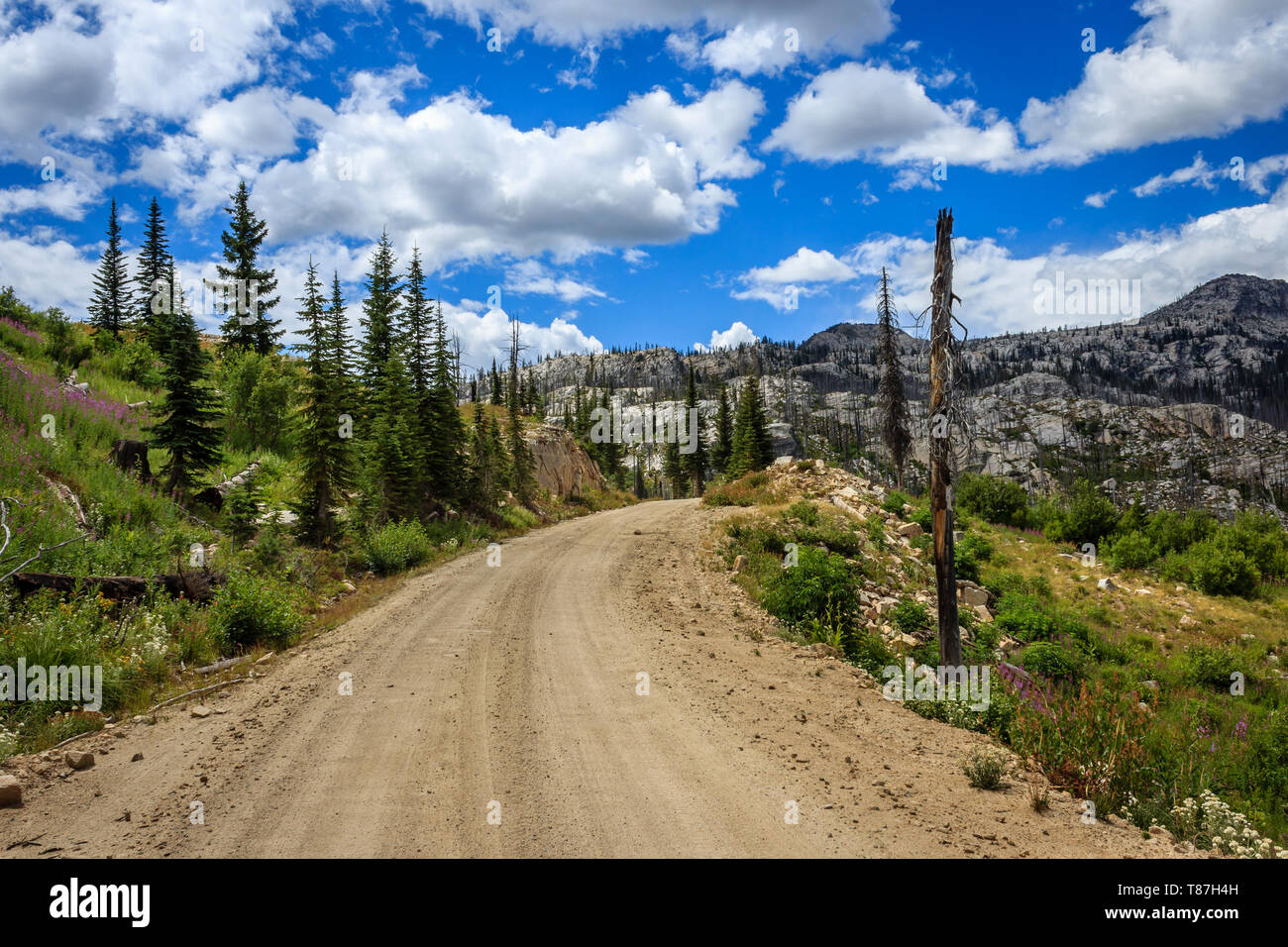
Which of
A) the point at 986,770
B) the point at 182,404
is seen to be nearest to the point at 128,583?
the point at 182,404

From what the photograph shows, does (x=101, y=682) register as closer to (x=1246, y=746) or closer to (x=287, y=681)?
(x=287, y=681)

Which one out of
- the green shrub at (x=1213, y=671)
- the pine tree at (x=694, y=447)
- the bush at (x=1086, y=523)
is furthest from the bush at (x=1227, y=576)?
the pine tree at (x=694, y=447)

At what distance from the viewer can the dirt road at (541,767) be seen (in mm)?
4918

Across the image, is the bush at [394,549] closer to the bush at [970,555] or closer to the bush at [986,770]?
the bush at [986,770]

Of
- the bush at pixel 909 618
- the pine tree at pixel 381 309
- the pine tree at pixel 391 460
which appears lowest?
the bush at pixel 909 618

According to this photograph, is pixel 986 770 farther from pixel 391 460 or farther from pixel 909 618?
pixel 391 460

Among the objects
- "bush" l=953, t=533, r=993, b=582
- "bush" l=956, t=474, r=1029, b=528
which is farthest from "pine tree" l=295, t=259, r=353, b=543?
"bush" l=956, t=474, r=1029, b=528

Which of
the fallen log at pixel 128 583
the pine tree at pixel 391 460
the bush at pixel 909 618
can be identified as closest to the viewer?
the fallen log at pixel 128 583

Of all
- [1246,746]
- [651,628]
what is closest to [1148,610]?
[1246,746]

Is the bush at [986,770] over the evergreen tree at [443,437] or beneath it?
beneath

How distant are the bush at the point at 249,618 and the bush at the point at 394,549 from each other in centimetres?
579

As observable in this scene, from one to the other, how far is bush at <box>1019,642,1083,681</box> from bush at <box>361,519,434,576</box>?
17716 mm

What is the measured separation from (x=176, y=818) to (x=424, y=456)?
19993 mm

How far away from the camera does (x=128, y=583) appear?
1087cm
